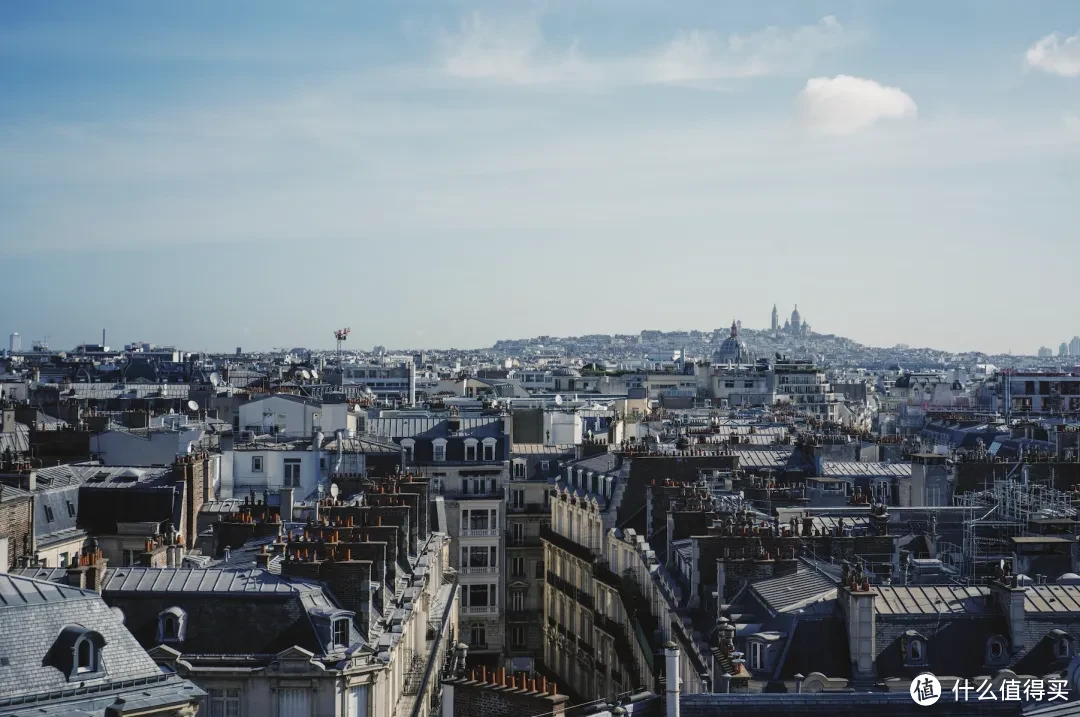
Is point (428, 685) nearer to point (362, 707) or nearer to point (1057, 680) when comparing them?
point (362, 707)

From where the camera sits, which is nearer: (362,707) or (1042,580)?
(362,707)

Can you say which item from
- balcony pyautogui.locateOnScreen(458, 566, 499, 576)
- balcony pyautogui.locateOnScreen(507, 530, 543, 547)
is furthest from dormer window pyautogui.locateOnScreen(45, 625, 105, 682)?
balcony pyautogui.locateOnScreen(507, 530, 543, 547)

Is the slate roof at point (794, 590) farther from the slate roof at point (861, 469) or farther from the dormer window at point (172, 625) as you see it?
the slate roof at point (861, 469)

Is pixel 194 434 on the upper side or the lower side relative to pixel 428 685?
upper

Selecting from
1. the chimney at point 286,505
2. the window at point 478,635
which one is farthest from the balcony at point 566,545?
the chimney at point 286,505

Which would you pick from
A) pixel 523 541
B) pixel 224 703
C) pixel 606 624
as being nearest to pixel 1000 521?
pixel 606 624

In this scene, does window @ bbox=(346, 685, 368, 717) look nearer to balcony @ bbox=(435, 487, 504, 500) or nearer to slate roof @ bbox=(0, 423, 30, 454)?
slate roof @ bbox=(0, 423, 30, 454)

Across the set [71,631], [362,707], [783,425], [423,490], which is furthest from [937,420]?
[71,631]
